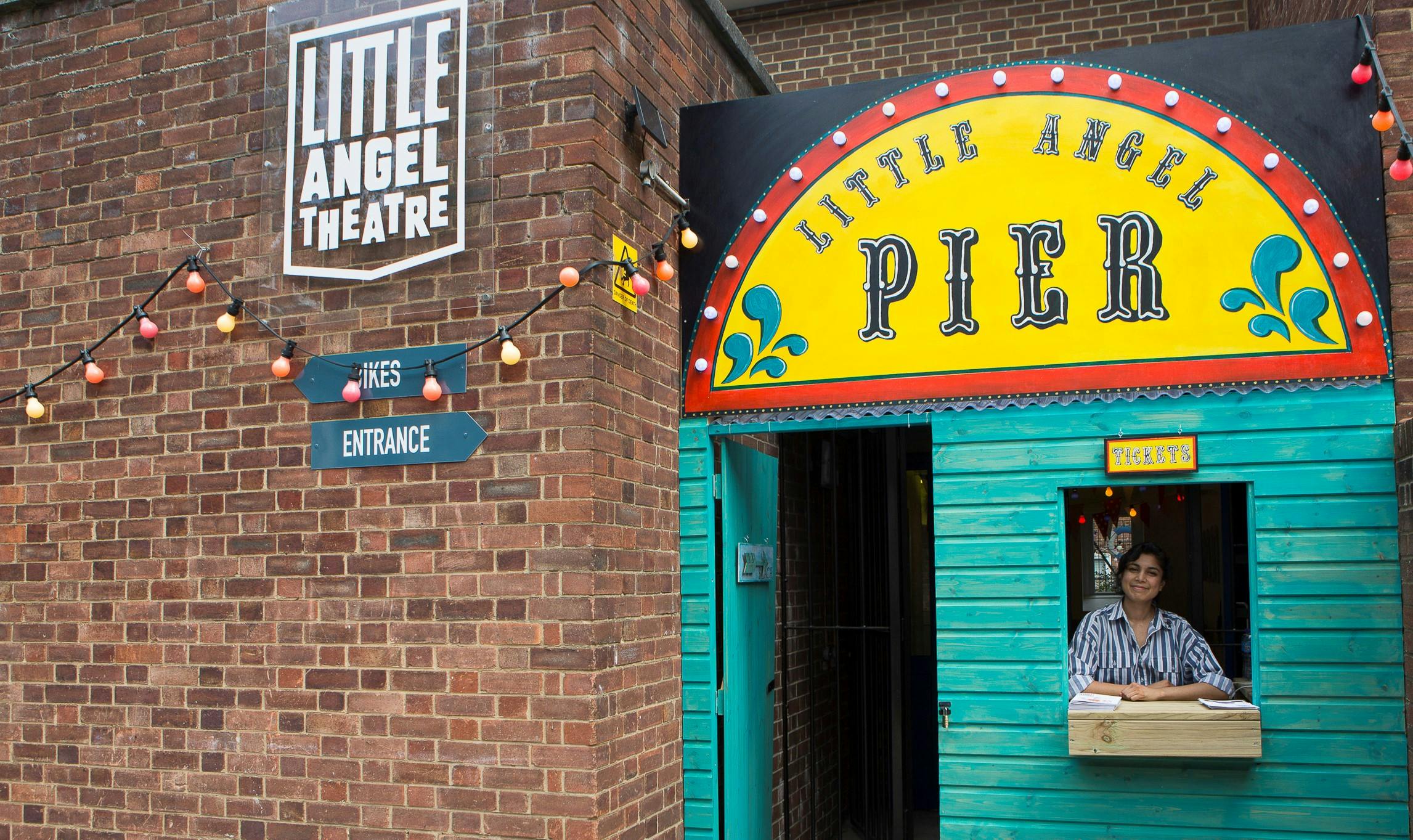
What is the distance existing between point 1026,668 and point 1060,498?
28.0 inches

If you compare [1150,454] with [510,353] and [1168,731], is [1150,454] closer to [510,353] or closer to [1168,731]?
[1168,731]

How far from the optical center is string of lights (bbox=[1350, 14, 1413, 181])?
14.3ft

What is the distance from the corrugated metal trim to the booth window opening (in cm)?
175

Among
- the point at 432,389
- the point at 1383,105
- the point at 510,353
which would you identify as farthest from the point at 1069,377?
the point at 432,389

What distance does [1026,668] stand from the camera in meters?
4.82

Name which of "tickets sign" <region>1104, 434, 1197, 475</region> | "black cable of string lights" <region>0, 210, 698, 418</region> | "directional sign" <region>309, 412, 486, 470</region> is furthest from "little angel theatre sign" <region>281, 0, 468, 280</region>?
"tickets sign" <region>1104, 434, 1197, 475</region>

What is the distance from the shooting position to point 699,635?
207 inches

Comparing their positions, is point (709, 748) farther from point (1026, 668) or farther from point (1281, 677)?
point (1281, 677)

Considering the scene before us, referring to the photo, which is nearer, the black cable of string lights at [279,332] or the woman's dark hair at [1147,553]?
the black cable of string lights at [279,332]

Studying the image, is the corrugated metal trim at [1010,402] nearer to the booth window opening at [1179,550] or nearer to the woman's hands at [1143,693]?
the woman's hands at [1143,693]

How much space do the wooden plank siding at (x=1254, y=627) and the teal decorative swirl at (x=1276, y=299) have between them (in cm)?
27

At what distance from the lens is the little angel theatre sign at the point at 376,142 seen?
4.80 m

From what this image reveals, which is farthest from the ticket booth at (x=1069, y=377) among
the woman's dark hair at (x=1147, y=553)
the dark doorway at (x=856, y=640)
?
the dark doorway at (x=856, y=640)

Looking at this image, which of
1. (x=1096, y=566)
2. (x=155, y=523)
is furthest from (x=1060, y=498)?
(x=155, y=523)
